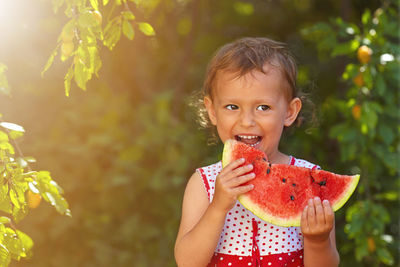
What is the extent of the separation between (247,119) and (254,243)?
20.7 inches

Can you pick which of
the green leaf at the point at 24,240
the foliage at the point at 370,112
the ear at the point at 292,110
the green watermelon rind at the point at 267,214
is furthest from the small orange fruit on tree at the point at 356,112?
the green leaf at the point at 24,240

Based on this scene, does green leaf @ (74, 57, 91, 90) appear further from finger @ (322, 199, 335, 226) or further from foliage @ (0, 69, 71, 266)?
finger @ (322, 199, 335, 226)

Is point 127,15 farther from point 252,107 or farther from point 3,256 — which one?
point 3,256

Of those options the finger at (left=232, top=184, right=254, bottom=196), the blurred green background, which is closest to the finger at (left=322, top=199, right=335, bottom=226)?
the finger at (left=232, top=184, right=254, bottom=196)

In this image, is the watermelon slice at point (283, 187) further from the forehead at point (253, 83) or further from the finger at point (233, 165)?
the forehead at point (253, 83)

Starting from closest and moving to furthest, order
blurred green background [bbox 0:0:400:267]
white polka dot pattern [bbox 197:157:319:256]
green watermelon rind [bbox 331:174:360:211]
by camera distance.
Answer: green watermelon rind [bbox 331:174:360:211] < white polka dot pattern [bbox 197:157:319:256] < blurred green background [bbox 0:0:400:267]

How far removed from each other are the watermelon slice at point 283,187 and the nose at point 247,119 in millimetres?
98

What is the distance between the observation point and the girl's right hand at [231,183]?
219cm

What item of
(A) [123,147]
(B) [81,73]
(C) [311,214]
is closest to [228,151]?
(C) [311,214]

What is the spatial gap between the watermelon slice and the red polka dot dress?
0.15 meters

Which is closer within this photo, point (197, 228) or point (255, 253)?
point (197, 228)

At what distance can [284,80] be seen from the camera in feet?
8.43

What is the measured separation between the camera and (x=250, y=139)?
251 centimetres

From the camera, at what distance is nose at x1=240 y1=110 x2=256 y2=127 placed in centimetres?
243
